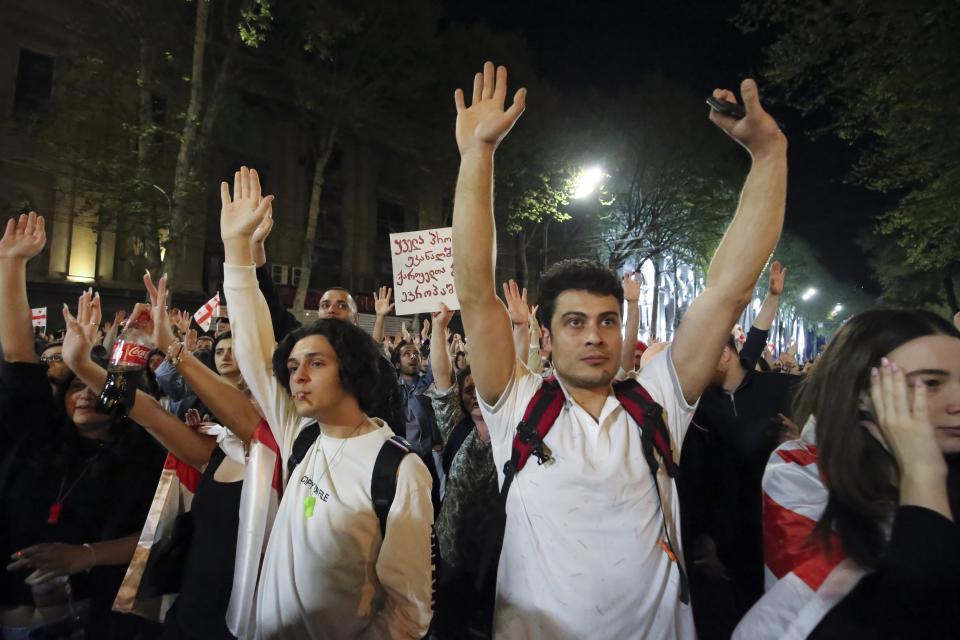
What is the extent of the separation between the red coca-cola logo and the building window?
20340 millimetres

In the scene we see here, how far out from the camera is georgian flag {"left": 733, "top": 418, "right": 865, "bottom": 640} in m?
1.52

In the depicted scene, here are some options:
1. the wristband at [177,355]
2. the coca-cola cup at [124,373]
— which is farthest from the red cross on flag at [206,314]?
the wristband at [177,355]

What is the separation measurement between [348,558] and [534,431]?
87cm

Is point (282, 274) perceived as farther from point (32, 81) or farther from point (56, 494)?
point (56, 494)

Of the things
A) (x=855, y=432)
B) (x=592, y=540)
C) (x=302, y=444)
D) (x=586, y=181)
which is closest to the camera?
(x=855, y=432)

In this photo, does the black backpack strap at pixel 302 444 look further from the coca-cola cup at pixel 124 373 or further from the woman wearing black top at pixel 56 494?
the woman wearing black top at pixel 56 494

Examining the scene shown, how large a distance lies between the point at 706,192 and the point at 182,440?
1080 inches

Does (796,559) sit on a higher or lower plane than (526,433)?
lower

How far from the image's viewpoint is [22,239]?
3178mm

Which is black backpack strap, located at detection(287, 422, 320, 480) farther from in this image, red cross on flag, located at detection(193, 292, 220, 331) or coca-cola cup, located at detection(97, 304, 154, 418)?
red cross on flag, located at detection(193, 292, 220, 331)

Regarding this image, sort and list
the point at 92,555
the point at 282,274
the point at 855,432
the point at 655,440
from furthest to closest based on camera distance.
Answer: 1. the point at 282,274
2. the point at 92,555
3. the point at 655,440
4. the point at 855,432

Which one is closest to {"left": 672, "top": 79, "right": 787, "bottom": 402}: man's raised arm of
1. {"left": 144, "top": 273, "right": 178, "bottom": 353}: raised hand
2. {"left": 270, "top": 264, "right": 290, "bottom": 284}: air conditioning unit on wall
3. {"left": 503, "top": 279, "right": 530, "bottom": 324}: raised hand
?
{"left": 503, "top": 279, "right": 530, "bottom": 324}: raised hand

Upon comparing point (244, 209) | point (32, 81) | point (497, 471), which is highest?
point (32, 81)

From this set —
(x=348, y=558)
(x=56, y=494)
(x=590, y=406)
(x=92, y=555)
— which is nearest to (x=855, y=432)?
(x=590, y=406)
